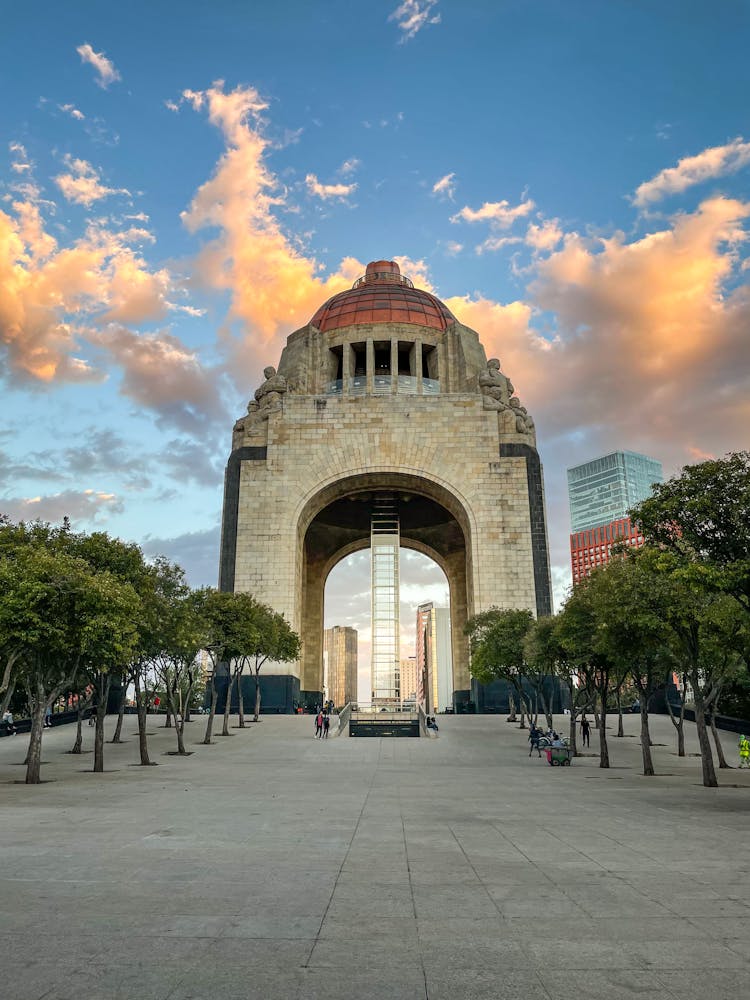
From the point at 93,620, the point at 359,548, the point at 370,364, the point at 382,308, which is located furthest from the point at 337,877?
the point at 359,548

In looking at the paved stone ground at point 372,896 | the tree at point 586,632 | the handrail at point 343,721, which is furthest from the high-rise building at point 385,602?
the paved stone ground at point 372,896

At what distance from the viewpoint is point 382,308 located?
2608 inches

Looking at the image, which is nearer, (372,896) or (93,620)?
(372,896)

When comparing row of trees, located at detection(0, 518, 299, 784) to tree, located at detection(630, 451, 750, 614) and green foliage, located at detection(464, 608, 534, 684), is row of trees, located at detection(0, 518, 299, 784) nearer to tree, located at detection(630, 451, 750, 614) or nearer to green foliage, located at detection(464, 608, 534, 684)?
green foliage, located at detection(464, 608, 534, 684)

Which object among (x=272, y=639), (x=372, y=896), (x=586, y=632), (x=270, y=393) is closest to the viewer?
(x=372, y=896)

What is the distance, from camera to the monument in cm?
5294

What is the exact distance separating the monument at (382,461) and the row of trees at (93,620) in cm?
1981

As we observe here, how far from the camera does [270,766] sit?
77.7ft

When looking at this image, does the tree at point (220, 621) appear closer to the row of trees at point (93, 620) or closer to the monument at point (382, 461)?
the row of trees at point (93, 620)

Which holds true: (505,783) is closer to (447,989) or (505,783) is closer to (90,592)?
(90,592)

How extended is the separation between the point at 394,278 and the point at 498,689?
46.2 m

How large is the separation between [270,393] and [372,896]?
177 ft

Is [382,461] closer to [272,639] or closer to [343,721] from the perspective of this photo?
[272,639]

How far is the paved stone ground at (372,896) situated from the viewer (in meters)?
4.91
